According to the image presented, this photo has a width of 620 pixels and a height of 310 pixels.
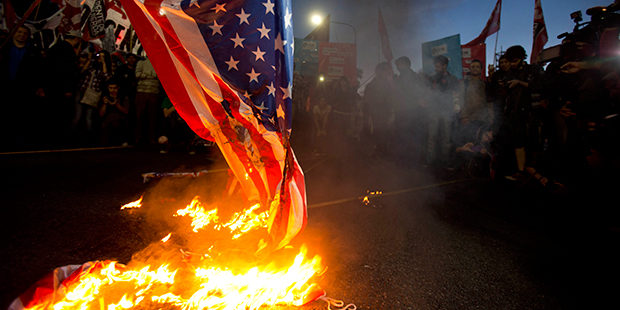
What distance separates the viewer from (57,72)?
7414 mm

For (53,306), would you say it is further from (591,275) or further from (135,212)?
(591,275)

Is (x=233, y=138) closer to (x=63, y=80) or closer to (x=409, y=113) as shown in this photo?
(x=409, y=113)

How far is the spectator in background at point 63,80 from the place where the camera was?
7.43 meters

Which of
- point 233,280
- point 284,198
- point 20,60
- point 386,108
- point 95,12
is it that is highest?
point 95,12

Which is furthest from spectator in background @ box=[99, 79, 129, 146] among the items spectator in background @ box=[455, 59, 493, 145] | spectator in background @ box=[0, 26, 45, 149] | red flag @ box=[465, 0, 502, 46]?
red flag @ box=[465, 0, 502, 46]

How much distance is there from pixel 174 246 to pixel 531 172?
21.8 feet

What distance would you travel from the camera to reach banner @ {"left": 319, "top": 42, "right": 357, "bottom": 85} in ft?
56.0

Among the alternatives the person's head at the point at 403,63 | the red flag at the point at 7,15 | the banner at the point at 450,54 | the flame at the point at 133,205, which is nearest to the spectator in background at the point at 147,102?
the red flag at the point at 7,15

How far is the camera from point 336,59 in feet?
56.1

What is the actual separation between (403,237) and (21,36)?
9.94m

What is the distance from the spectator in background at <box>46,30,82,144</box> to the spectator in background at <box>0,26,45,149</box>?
11.3 inches

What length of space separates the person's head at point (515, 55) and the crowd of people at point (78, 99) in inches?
326

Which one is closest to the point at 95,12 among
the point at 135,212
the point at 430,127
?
the point at 135,212

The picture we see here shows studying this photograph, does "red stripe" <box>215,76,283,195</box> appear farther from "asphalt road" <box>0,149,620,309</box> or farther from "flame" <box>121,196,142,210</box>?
"flame" <box>121,196,142,210</box>
